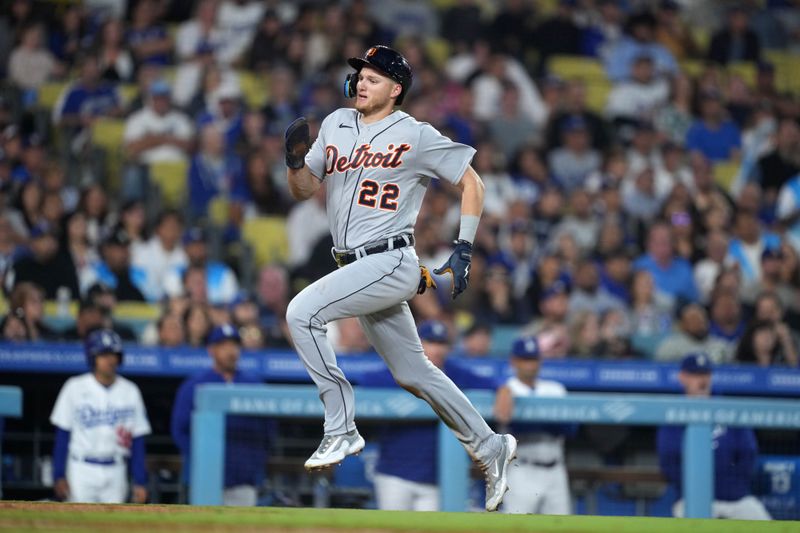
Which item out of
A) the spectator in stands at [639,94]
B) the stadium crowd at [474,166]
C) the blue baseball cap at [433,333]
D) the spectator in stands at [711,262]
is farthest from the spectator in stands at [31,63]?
the spectator in stands at [711,262]

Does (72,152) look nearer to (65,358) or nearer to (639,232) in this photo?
(65,358)

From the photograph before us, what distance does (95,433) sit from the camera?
6.56 meters

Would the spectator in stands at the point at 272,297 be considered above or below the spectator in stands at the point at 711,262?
below

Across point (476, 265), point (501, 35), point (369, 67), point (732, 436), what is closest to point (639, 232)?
point (476, 265)

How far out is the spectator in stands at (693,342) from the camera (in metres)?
8.51

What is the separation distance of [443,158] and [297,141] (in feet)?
1.91

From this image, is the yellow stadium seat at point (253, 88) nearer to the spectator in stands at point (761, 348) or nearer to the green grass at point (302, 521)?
the spectator in stands at point (761, 348)

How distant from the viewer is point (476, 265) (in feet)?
29.7

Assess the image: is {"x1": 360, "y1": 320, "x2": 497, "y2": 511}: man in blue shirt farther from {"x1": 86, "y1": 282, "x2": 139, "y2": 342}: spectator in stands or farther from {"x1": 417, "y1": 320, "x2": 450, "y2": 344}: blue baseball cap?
{"x1": 86, "y1": 282, "x2": 139, "y2": 342}: spectator in stands

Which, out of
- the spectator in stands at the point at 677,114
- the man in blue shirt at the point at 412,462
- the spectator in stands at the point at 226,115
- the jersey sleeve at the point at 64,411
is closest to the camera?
the man in blue shirt at the point at 412,462

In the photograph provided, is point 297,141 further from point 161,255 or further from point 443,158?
point 161,255

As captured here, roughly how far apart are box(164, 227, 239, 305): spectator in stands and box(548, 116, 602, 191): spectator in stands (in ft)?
10.7

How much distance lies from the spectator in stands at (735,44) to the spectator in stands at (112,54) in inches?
236

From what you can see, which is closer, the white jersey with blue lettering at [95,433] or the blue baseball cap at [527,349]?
the white jersey with blue lettering at [95,433]
